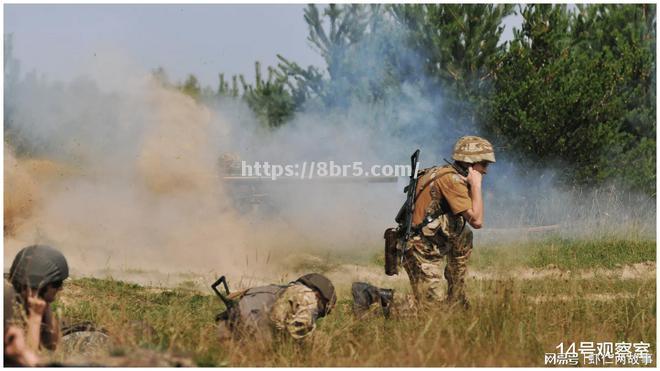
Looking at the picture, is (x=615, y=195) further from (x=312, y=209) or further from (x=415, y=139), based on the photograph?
(x=312, y=209)

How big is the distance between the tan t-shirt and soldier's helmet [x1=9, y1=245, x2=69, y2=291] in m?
3.07

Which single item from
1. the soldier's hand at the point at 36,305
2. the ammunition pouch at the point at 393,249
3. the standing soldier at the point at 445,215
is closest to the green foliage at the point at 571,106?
the standing soldier at the point at 445,215

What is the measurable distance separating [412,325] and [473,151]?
60.5 inches

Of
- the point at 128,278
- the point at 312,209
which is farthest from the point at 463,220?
the point at 312,209

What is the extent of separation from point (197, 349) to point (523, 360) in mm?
2129

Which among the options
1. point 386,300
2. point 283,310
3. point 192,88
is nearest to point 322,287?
point 283,310

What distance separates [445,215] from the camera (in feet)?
24.3

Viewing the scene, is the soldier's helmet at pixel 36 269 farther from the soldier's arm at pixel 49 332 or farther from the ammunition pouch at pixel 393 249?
the ammunition pouch at pixel 393 249

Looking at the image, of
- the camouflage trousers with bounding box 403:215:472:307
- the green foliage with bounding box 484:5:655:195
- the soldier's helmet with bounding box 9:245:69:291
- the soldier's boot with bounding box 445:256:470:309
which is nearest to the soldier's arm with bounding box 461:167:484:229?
the camouflage trousers with bounding box 403:215:472:307

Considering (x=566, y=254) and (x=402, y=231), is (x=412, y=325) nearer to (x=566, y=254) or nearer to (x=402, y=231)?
(x=402, y=231)

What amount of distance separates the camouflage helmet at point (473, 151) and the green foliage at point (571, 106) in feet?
19.8

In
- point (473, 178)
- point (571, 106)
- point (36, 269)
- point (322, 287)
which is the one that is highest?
point (571, 106)

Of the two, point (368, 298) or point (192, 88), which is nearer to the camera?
point (368, 298)

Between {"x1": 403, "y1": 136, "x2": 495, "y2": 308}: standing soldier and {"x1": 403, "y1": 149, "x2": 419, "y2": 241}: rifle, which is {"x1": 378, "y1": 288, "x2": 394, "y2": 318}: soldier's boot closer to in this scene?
{"x1": 403, "y1": 136, "x2": 495, "y2": 308}: standing soldier
